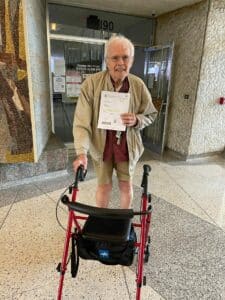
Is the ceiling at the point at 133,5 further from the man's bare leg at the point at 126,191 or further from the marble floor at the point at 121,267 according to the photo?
the man's bare leg at the point at 126,191

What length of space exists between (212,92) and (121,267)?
9.80 feet

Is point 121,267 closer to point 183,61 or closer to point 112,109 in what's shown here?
point 112,109

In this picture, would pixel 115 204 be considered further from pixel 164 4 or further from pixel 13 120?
pixel 164 4

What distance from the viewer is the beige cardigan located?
4.65ft

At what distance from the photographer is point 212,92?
3.56 m

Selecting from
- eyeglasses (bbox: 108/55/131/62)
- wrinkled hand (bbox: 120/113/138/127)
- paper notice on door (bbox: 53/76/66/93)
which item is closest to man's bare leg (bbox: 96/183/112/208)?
wrinkled hand (bbox: 120/113/138/127)

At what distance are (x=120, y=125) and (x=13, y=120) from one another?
133 centimetres

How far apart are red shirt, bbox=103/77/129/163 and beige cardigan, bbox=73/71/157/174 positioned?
0.08 feet

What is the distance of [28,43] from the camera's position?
82.4 inches

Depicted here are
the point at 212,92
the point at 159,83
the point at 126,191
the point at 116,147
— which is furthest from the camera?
the point at 159,83

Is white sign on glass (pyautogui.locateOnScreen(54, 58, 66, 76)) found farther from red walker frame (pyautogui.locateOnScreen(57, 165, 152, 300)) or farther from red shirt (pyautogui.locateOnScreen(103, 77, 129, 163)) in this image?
red walker frame (pyautogui.locateOnScreen(57, 165, 152, 300))

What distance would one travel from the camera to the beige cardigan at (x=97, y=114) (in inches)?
55.8

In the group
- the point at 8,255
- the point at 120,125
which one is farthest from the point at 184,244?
the point at 8,255

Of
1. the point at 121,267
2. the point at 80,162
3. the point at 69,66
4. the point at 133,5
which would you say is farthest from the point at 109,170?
the point at 133,5
